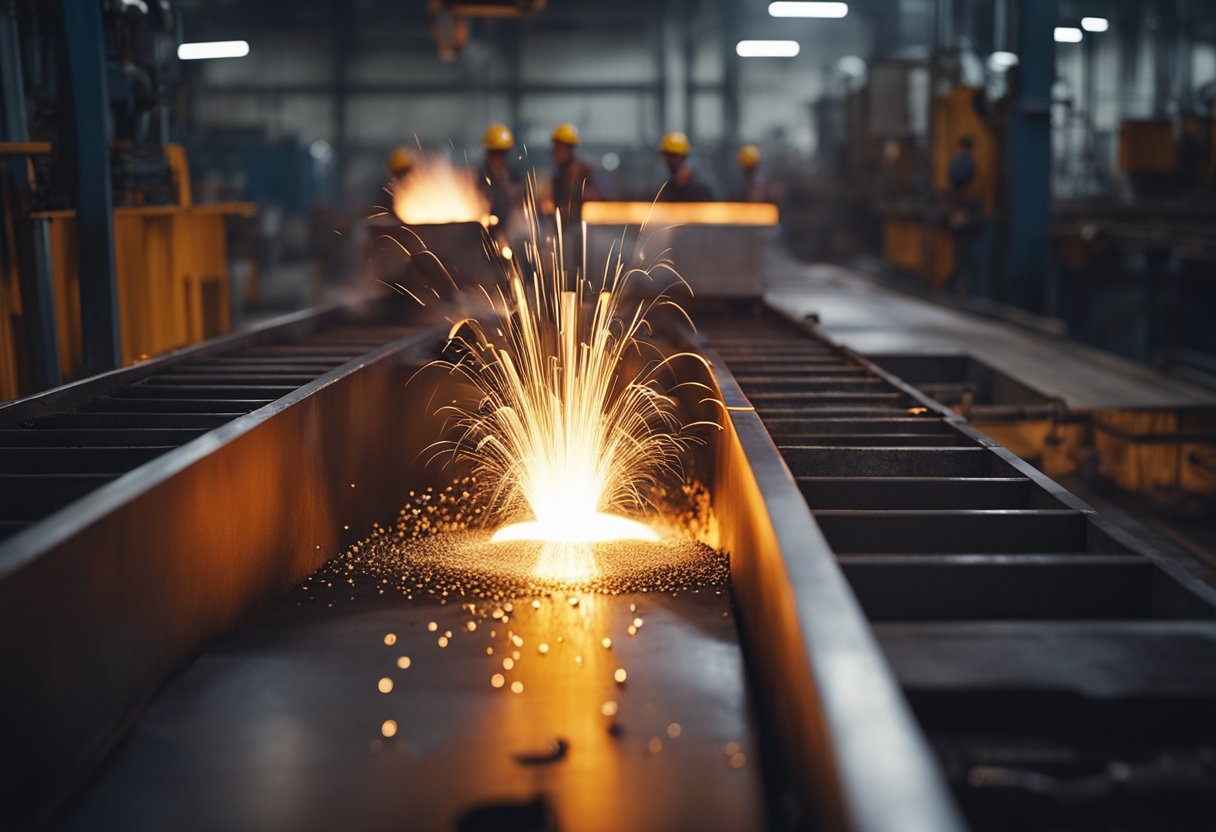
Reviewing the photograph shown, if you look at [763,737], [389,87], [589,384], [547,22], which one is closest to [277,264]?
[389,87]

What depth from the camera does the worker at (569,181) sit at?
7.18 metres

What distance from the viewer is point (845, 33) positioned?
23.0 m

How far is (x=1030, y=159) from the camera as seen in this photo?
9.84 meters

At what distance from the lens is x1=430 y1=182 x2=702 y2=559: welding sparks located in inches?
174

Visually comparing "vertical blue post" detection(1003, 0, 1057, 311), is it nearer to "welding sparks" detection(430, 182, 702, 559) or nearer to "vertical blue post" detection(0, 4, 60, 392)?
"welding sparks" detection(430, 182, 702, 559)

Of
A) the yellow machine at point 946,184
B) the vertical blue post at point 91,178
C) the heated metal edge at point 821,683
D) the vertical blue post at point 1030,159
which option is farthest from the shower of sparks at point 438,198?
the heated metal edge at point 821,683

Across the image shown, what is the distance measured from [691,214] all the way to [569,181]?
758mm

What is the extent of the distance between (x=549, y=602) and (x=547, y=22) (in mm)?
20942

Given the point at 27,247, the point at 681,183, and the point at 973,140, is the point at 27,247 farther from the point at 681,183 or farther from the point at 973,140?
the point at 973,140

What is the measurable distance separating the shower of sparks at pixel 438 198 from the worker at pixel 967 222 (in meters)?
4.57

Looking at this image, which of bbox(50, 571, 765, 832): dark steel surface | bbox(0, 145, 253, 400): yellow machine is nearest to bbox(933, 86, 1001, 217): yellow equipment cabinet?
bbox(0, 145, 253, 400): yellow machine

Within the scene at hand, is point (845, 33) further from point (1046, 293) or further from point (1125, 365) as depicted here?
point (1125, 365)

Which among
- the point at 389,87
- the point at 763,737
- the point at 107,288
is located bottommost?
the point at 763,737

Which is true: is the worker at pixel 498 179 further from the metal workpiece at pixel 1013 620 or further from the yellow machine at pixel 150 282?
the metal workpiece at pixel 1013 620
